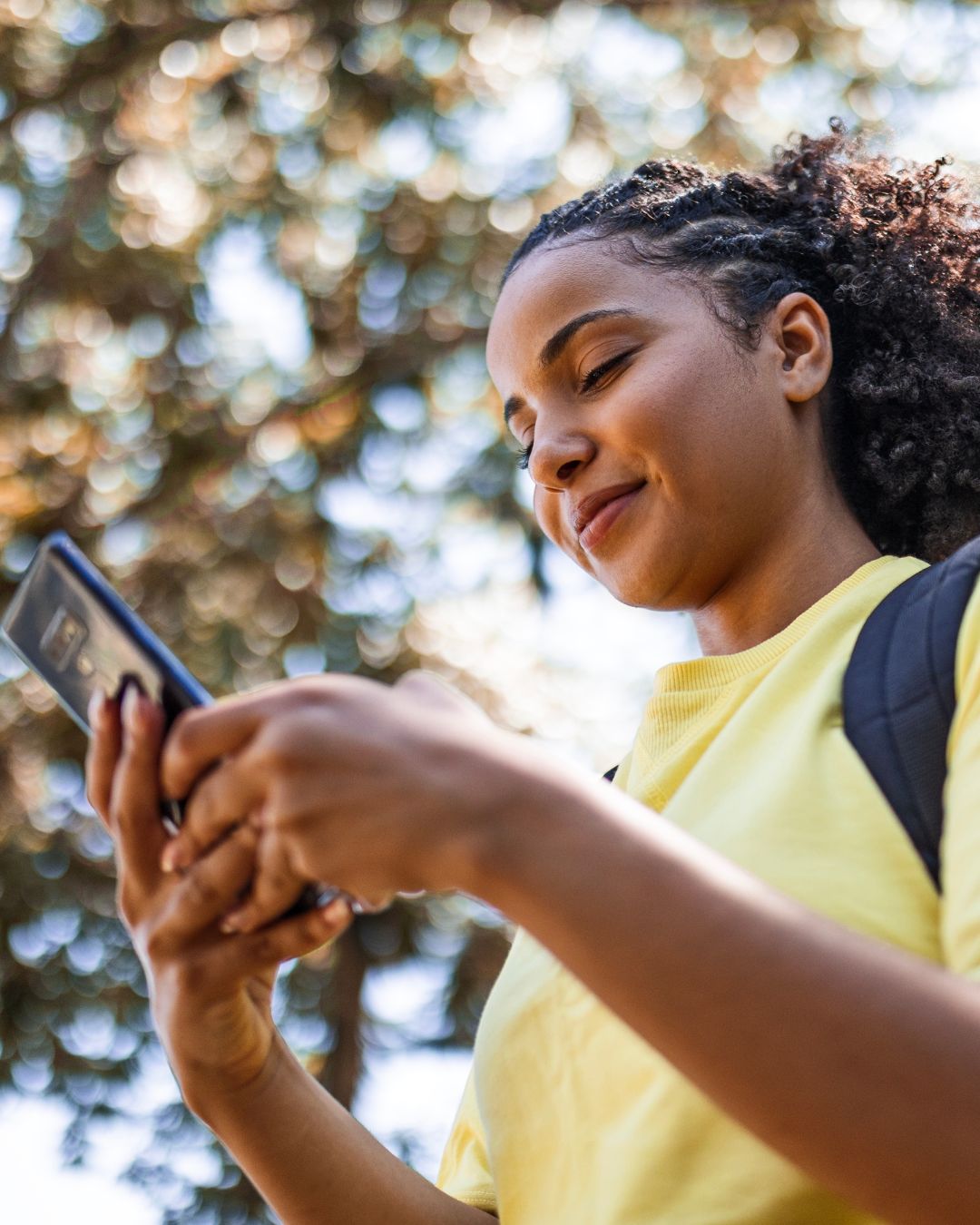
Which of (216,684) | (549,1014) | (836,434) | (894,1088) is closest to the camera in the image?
(894,1088)

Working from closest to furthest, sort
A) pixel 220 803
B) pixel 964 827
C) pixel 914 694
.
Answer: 1. pixel 220 803
2. pixel 964 827
3. pixel 914 694

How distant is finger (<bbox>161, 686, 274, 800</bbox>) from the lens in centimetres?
111

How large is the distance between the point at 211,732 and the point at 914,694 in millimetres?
646

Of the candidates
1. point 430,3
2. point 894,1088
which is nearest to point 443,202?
point 430,3

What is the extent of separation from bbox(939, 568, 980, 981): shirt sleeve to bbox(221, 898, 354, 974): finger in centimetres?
50

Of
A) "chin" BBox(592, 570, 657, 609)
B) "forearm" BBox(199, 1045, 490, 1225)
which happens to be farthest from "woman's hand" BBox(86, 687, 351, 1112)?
"chin" BBox(592, 570, 657, 609)

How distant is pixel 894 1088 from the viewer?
38.2 inches

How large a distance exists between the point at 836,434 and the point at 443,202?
5.38 metres

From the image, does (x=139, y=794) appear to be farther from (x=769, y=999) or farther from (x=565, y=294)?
(x=565, y=294)

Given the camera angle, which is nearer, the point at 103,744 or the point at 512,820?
the point at 512,820

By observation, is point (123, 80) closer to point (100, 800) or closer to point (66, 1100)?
point (66, 1100)

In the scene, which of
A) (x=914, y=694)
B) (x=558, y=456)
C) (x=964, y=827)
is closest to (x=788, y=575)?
(x=558, y=456)

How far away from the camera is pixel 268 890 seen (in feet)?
3.85

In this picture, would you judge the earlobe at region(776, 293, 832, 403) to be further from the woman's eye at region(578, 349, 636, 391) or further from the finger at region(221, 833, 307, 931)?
the finger at region(221, 833, 307, 931)
